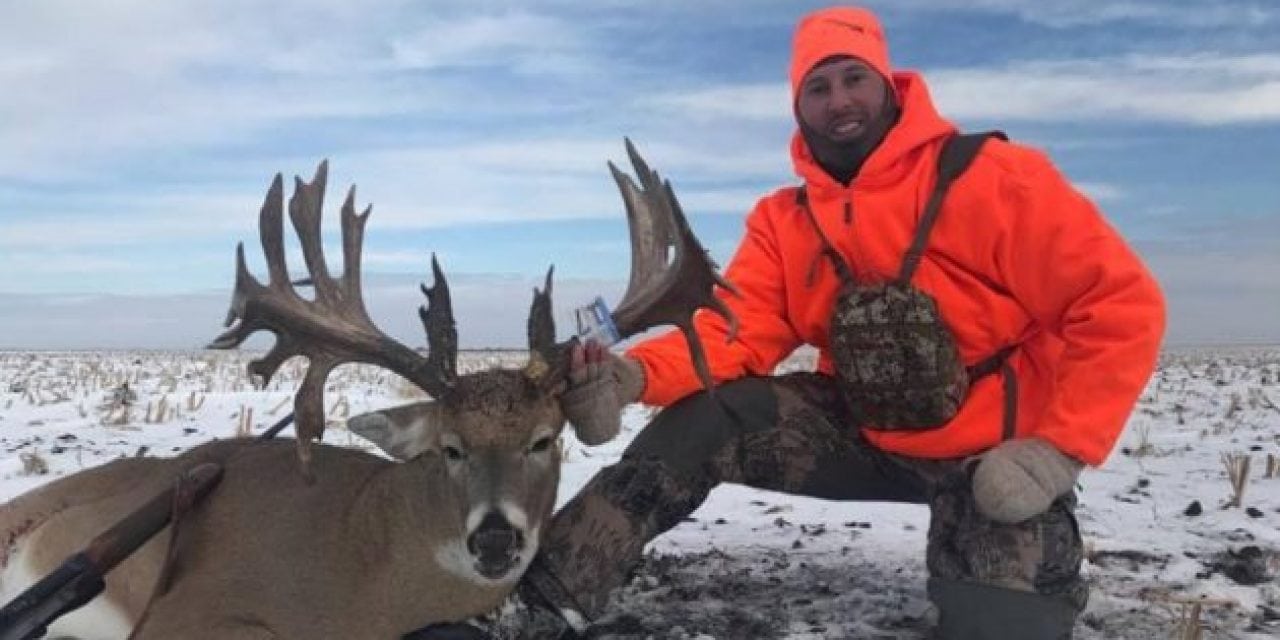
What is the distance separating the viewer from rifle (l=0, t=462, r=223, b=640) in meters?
4.21

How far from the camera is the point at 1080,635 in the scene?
5004 millimetres

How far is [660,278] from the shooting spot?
16.3ft

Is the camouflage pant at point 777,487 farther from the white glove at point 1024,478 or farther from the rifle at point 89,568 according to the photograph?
the rifle at point 89,568

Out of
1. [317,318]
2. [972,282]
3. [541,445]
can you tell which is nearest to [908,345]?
[972,282]

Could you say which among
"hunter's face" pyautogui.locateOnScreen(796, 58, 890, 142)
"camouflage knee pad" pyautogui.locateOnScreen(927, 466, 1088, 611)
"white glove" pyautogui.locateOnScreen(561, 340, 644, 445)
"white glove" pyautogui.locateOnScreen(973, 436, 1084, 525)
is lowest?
"camouflage knee pad" pyautogui.locateOnScreen(927, 466, 1088, 611)

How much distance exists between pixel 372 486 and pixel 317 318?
2.35ft

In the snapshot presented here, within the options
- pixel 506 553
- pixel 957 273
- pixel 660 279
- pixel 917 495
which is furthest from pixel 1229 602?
pixel 506 553

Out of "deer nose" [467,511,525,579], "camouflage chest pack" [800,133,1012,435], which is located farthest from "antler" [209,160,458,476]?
"camouflage chest pack" [800,133,1012,435]

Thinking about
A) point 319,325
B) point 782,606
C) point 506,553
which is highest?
point 319,325

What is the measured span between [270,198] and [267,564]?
1.40 metres

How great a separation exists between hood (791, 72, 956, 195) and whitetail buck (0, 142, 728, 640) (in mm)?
850

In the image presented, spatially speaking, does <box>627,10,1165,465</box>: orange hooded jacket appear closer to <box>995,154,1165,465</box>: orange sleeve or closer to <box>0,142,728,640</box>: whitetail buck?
<box>995,154,1165,465</box>: orange sleeve

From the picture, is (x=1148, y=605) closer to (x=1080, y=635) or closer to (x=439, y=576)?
(x=1080, y=635)

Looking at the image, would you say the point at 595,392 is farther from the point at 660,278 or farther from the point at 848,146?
the point at 848,146
